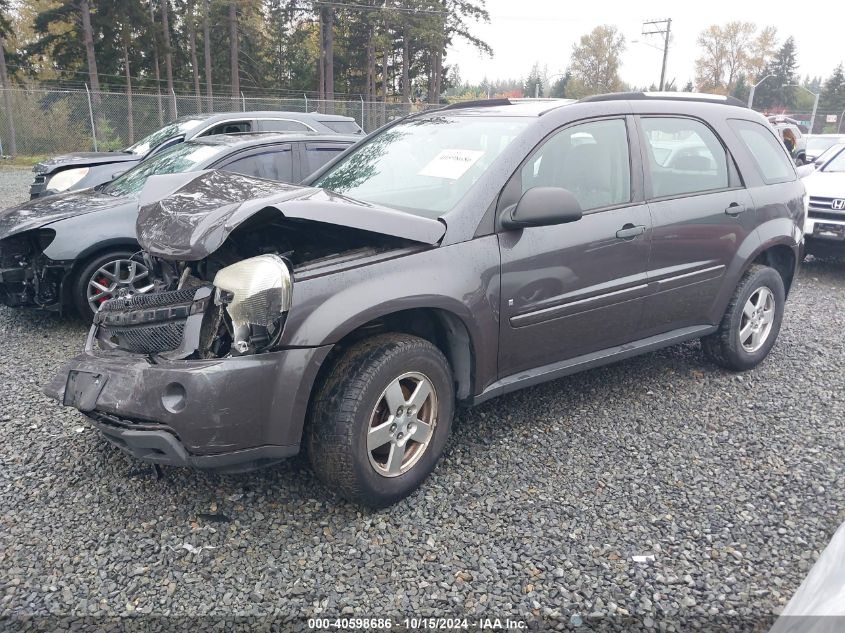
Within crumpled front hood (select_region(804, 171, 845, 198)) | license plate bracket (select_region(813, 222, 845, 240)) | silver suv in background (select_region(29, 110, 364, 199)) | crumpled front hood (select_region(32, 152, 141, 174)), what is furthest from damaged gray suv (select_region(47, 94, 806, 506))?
crumpled front hood (select_region(32, 152, 141, 174))

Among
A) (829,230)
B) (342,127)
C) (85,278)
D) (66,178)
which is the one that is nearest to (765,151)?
(829,230)

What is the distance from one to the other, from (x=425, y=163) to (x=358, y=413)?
1.62 metres

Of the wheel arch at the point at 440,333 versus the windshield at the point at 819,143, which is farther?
the windshield at the point at 819,143

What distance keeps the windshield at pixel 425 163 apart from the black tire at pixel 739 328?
2.09 m

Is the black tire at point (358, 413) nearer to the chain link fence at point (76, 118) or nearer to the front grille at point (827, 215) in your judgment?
the front grille at point (827, 215)

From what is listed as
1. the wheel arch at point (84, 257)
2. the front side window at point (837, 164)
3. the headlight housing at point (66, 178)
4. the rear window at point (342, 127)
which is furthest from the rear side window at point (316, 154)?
the front side window at point (837, 164)

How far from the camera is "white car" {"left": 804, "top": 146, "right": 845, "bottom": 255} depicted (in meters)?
7.70

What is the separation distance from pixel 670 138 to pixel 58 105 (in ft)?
72.0

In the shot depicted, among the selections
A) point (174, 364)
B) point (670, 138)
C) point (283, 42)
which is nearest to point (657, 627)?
point (174, 364)

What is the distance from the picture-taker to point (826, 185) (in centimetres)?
811

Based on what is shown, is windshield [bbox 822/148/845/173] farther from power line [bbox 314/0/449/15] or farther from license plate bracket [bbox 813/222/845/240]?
power line [bbox 314/0/449/15]

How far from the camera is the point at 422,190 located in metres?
3.50

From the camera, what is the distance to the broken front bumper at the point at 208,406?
2516 millimetres

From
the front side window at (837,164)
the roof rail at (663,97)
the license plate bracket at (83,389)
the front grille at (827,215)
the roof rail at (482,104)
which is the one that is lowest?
the license plate bracket at (83,389)
